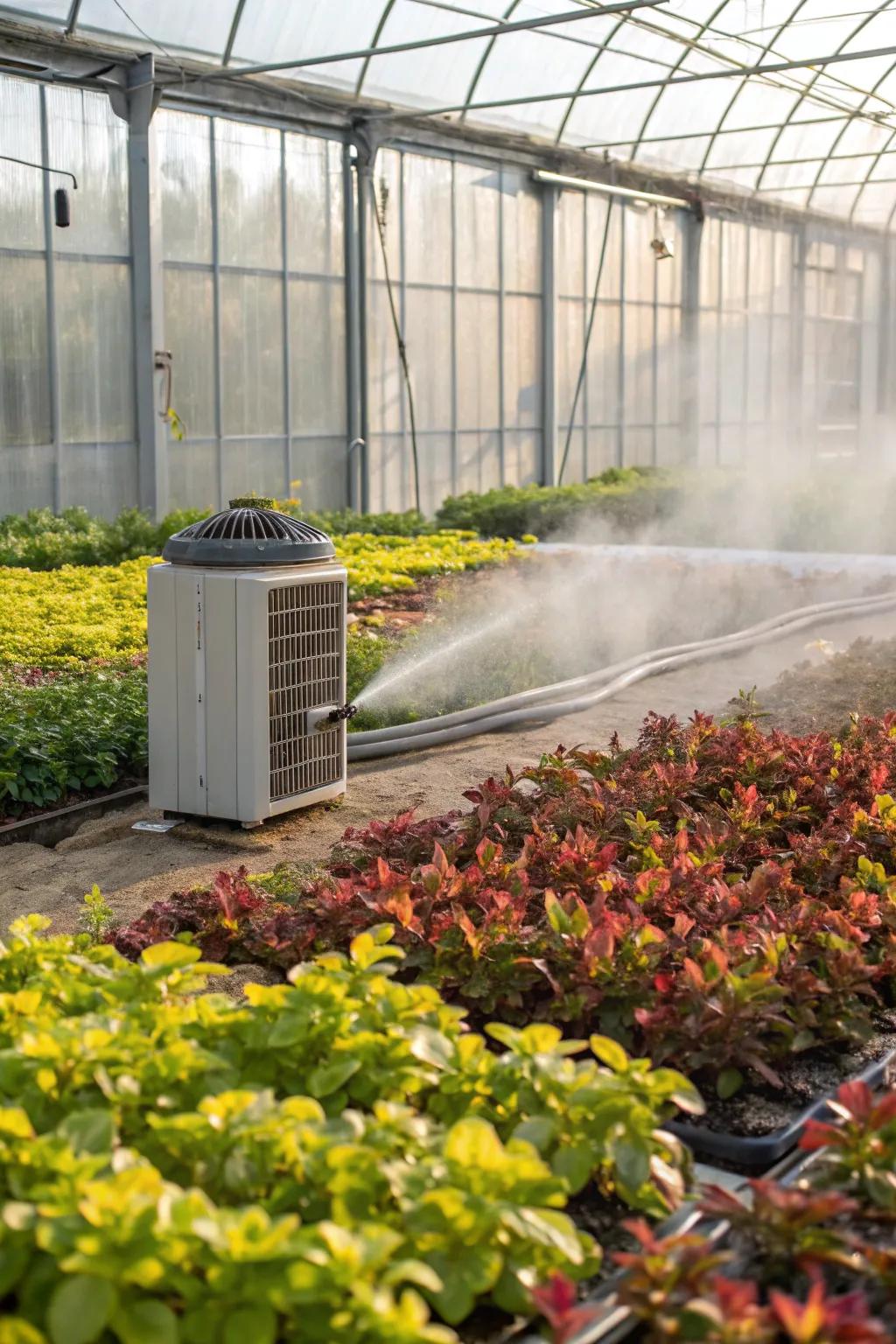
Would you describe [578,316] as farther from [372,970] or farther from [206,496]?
[372,970]

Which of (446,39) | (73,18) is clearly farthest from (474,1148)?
(73,18)

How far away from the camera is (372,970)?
104 inches

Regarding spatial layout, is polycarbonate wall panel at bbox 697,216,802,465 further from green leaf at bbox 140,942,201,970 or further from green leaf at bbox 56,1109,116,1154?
green leaf at bbox 56,1109,116,1154

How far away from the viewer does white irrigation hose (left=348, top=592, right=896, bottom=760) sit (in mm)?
6750

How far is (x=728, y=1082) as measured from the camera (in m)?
2.82

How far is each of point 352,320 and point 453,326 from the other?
1923mm

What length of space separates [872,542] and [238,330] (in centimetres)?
672

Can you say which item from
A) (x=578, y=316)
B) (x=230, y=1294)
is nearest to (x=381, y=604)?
(x=230, y=1294)

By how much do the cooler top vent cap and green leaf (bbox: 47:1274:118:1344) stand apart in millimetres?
3759

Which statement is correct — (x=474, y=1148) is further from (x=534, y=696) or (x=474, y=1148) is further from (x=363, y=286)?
(x=363, y=286)

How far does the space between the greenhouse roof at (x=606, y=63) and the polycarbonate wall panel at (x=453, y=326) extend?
0.90 metres

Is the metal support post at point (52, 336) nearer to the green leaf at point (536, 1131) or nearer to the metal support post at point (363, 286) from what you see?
the metal support post at point (363, 286)

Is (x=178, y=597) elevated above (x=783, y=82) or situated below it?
below

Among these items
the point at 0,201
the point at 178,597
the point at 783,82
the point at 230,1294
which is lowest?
the point at 230,1294
